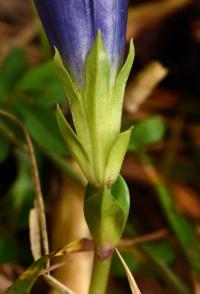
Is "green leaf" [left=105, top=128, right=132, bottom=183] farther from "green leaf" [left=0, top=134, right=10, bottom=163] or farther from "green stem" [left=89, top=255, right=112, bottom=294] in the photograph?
"green leaf" [left=0, top=134, right=10, bottom=163]

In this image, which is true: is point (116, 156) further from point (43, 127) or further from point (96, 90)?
point (43, 127)

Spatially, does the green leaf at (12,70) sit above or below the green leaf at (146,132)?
above

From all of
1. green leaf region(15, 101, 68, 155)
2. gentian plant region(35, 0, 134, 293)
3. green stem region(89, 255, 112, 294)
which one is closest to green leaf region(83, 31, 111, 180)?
gentian plant region(35, 0, 134, 293)

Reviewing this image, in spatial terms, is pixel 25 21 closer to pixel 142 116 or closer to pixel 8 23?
pixel 8 23

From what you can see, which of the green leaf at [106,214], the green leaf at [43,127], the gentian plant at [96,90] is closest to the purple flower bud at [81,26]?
the gentian plant at [96,90]

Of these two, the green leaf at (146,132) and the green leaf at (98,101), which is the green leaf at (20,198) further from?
the green leaf at (98,101)

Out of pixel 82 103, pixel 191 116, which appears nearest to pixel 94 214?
pixel 82 103
